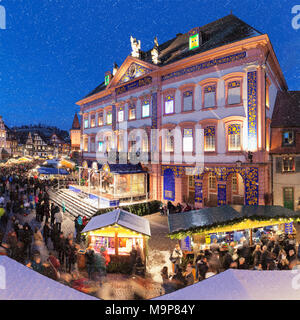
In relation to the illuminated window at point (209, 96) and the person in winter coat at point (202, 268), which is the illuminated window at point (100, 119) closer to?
the illuminated window at point (209, 96)

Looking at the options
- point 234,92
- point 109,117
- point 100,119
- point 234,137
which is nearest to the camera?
point 234,92

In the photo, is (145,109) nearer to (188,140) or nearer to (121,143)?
(121,143)

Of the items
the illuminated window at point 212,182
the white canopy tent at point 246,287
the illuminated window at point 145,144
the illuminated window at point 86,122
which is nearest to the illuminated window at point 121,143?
the illuminated window at point 145,144

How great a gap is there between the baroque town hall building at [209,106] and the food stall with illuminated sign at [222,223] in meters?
5.01

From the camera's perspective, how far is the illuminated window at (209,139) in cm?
1788

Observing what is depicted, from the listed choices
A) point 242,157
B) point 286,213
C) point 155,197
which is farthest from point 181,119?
point 286,213

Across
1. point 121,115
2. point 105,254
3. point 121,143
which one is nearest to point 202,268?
point 105,254

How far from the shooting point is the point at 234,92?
1678 centimetres

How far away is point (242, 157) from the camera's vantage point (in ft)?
53.8

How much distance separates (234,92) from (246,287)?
15182 millimetres

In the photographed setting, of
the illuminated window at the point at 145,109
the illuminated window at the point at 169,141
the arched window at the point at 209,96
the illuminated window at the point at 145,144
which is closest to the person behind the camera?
the arched window at the point at 209,96

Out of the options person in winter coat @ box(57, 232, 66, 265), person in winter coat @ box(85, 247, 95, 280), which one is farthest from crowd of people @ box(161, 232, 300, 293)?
person in winter coat @ box(57, 232, 66, 265)
